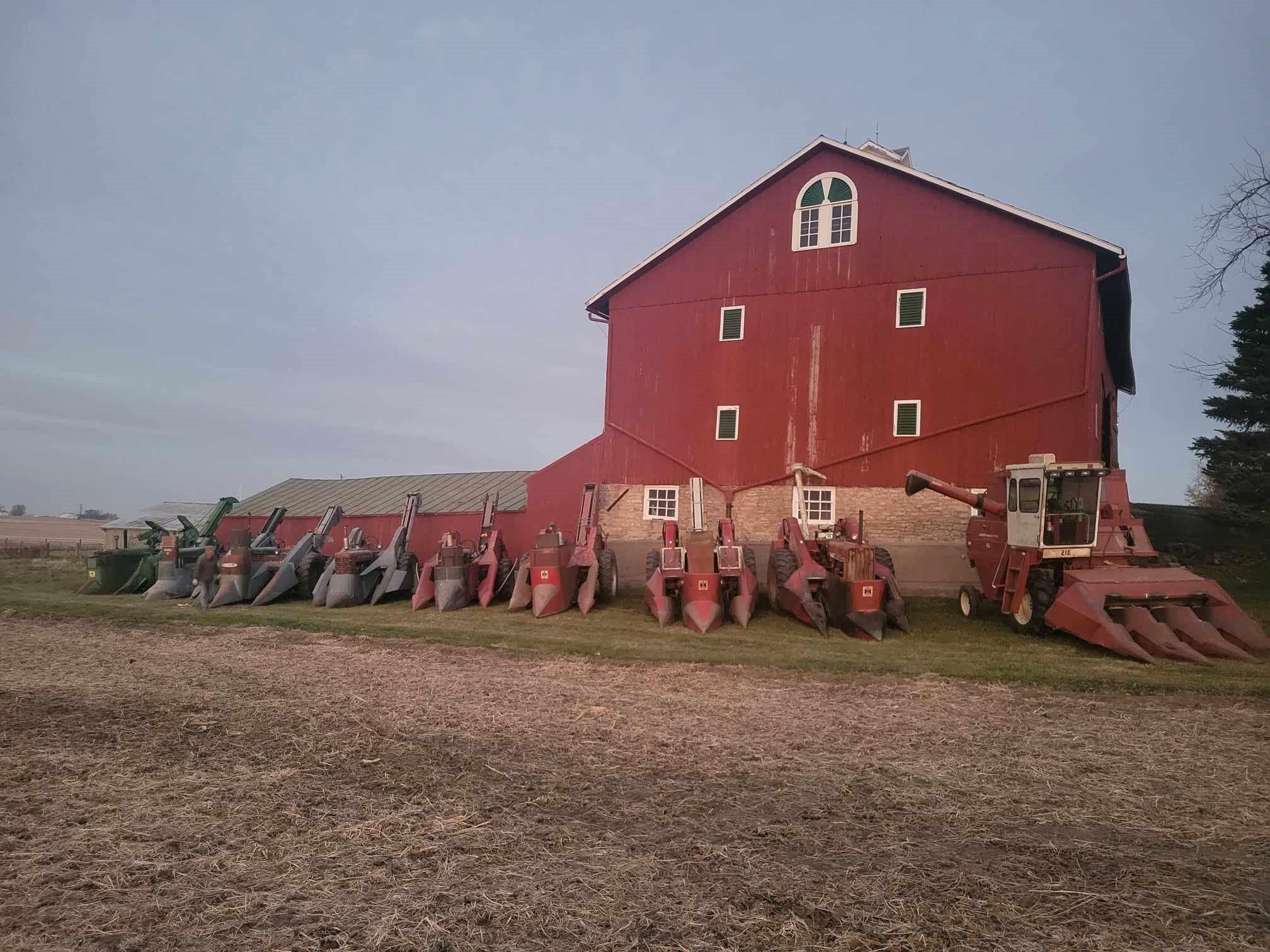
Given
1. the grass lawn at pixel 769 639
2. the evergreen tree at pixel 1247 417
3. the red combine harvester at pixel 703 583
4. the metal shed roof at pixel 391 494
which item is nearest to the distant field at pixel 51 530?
the metal shed roof at pixel 391 494

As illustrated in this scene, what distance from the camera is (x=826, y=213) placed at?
64.2 feet

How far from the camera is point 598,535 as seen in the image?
1803cm

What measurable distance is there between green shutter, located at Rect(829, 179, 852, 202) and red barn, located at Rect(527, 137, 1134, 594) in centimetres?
5

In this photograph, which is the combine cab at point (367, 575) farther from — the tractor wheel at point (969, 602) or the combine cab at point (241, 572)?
the tractor wheel at point (969, 602)

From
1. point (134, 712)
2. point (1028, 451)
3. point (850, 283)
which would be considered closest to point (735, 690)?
point (134, 712)

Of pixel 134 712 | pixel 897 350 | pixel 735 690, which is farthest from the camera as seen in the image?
pixel 897 350

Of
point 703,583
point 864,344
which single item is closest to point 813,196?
point 864,344

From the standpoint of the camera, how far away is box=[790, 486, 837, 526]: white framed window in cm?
1898

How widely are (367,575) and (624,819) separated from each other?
48.1ft

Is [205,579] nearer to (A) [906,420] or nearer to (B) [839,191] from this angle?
(A) [906,420]

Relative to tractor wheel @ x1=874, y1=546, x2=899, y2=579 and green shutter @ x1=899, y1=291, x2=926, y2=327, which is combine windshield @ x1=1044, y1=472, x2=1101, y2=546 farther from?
green shutter @ x1=899, y1=291, x2=926, y2=327

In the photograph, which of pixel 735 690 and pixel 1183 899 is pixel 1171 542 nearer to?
pixel 735 690

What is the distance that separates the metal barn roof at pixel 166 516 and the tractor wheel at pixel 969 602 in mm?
36408

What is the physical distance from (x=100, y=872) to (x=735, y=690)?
646cm
